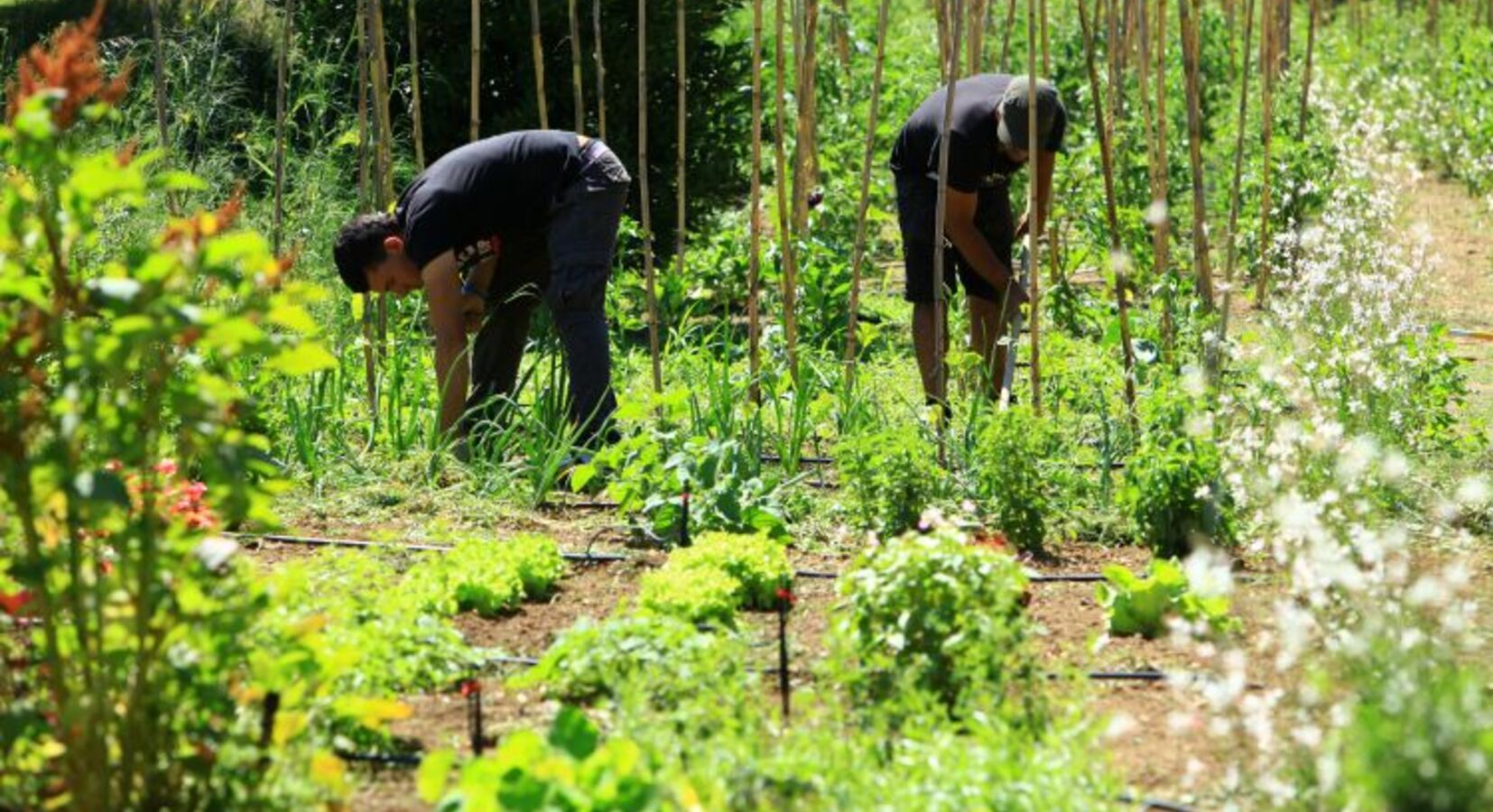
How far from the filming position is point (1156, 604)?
15.0 feet

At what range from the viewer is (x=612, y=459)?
5.71m

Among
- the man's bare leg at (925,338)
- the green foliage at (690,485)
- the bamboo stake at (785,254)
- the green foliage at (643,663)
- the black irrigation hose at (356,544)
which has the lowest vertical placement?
the black irrigation hose at (356,544)

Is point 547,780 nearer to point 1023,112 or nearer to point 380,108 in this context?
point 1023,112

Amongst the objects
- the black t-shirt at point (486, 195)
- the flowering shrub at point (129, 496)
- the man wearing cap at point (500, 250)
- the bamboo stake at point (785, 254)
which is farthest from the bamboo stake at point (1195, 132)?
the flowering shrub at point (129, 496)

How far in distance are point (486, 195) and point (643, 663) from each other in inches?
100

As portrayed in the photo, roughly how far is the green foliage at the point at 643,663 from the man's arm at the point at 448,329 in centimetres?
206

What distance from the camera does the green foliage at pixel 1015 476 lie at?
214 inches

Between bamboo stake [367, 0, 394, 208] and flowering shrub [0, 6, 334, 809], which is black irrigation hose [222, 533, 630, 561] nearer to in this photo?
bamboo stake [367, 0, 394, 208]

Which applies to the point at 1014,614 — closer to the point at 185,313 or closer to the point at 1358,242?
the point at 185,313

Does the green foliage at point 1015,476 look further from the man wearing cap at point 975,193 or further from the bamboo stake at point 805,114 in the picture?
the bamboo stake at point 805,114

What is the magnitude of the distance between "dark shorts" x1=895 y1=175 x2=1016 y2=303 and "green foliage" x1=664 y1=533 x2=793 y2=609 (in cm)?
207

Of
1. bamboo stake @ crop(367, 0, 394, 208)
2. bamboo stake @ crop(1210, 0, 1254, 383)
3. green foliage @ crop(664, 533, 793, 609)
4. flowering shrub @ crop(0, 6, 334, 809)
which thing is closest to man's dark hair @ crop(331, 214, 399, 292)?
bamboo stake @ crop(367, 0, 394, 208)

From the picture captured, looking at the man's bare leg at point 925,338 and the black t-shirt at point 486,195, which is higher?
the black t-shirt at point 486,195

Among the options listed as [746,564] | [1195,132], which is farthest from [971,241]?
[746,564]
